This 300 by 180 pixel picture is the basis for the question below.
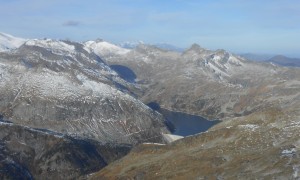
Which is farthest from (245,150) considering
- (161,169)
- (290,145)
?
(161,169)

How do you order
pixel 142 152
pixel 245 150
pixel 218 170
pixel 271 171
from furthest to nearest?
pixel 142 152 < pixel 245 150 < pixel 218 170 < pixel 271 171

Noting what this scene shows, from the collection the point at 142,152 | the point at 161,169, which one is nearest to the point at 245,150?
the point at 161,169

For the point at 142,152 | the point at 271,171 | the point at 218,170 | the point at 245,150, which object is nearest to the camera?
the point at 271,171

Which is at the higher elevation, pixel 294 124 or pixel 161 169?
pixel 294 124

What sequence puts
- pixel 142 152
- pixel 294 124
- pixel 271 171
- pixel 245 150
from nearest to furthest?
1. pixel 271 171
2. pixel 245 150
3. pixel 294 124
4. pixel 142 152

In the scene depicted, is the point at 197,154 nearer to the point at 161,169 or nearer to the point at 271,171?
the point at 161,169

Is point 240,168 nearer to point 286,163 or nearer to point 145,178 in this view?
point 286,163

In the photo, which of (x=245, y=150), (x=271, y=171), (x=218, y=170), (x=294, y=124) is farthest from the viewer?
(x=294, y=124)

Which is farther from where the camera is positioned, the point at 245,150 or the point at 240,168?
the point at 245,150

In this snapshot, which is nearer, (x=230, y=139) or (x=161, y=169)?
(x=161, y=169)
